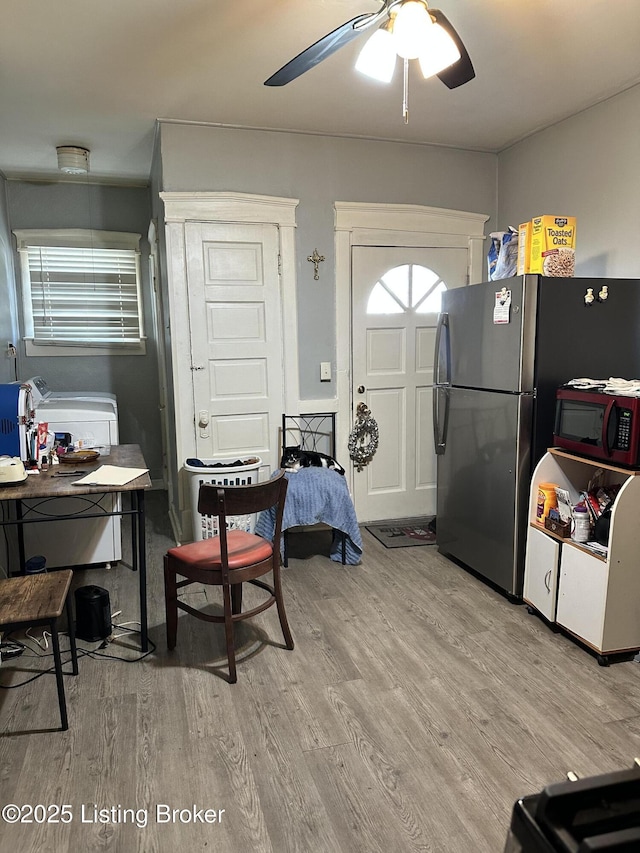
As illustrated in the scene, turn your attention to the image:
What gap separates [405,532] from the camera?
4191 millimetres

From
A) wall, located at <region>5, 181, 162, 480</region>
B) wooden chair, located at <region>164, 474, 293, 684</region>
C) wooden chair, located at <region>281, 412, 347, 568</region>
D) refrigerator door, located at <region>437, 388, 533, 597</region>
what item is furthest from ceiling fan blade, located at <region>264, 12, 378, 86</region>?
wall, located at <region>5, 181, 162, 480</region>

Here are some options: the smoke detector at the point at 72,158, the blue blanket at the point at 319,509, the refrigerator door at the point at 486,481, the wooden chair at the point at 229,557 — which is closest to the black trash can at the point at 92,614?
the wooden chair at the point at 229,557

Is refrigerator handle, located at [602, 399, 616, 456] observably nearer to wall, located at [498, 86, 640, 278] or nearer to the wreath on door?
wall, located at [498, 86, 640, 278]

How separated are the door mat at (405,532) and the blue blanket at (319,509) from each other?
18.3 inches

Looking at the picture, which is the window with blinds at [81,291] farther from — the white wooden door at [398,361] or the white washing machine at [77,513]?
the white wooden door at [398,361]

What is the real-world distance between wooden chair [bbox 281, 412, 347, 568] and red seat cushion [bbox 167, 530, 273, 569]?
1.37 meters

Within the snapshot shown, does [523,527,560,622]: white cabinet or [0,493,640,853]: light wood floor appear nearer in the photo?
[0,493,640,853]: light wood floor

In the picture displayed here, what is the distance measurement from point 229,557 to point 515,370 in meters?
1.66

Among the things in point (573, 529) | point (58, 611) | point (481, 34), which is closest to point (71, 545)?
point (58, 611)

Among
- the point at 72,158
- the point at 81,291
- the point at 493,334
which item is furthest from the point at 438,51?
the point at 81,291

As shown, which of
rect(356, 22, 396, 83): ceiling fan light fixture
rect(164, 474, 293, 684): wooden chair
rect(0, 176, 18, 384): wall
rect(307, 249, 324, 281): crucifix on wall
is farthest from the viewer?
rect(0, 176, 18, 384): wall

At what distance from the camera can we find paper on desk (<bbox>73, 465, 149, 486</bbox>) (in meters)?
2.47

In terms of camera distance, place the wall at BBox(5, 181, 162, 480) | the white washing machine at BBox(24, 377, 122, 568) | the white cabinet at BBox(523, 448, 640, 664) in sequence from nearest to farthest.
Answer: the white cabinet at BBox(523, 448, 640, 664)
the white washing machine at BBox(24, 377, 122, 568)
the wall at BBox(5, 181, 162, 480)

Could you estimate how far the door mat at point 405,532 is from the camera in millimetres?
4008
